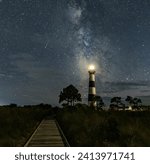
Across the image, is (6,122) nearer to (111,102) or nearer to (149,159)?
(149,159)

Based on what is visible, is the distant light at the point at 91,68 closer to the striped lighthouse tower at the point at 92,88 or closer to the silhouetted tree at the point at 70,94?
the striped lighthouse tower at the point at 92,88

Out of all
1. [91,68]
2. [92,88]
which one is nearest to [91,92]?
[92,88]

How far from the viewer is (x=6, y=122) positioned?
2406 cm

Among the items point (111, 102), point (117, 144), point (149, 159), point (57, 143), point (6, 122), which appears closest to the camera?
point (149, 159)

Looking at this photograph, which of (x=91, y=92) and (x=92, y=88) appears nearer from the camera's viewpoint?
(x=91, y=92)

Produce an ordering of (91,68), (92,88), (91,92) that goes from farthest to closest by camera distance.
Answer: (91,68), (92,88), (91,92)

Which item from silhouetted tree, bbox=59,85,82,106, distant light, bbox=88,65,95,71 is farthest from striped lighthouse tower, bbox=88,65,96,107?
silhouetted tree, bbox=59,85,82,106

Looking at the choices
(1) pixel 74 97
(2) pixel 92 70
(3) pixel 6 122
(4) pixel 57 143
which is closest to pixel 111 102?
(1) pixel 74 97

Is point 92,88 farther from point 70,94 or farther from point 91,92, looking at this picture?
point 70,94

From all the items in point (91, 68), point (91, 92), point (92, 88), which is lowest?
point (91, 92)

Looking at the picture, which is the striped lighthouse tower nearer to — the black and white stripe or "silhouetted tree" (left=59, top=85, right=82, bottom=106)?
the black and white stripe

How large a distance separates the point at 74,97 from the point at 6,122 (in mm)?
61102

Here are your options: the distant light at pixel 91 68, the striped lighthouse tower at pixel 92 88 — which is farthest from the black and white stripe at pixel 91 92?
the distant light at pixel 91 68

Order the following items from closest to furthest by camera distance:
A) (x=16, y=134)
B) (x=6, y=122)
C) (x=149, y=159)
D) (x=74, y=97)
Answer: (x=149, y=159), (x=16, y=134), (x=6, y=122), (x=74, y=97)
